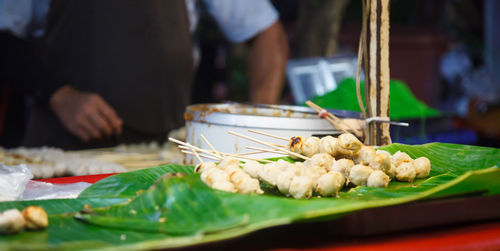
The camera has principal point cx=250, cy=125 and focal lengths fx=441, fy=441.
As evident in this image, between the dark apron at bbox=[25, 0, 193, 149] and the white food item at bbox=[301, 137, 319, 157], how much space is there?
2.45 metres

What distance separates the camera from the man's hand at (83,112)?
3172mm

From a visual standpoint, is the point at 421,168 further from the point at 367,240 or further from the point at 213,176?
the point at 213,176

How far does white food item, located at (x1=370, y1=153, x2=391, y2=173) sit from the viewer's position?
44.1 inches

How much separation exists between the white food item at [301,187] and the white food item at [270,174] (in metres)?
0.07

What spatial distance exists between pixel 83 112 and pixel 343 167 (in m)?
2.51

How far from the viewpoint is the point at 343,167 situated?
112 centimetres

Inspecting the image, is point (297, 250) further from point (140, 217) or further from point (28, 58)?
point (28, 58)

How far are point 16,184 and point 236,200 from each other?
62cm

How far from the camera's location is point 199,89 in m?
7.31

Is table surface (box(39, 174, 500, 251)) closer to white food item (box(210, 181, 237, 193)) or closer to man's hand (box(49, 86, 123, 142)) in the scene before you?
white food item (box(210, 181, 237, 193))

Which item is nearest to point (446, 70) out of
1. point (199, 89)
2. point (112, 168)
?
point (199, 89)

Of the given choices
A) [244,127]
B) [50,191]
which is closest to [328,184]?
[244,127]

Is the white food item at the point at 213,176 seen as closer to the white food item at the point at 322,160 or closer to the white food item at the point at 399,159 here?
the white food item at the point at 322,160

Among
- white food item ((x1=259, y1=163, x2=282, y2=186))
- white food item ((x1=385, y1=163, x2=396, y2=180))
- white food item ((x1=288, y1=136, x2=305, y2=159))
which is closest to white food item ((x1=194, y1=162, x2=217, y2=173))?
white food item ((x1=259, y1=163, x2=282, y2=186))
